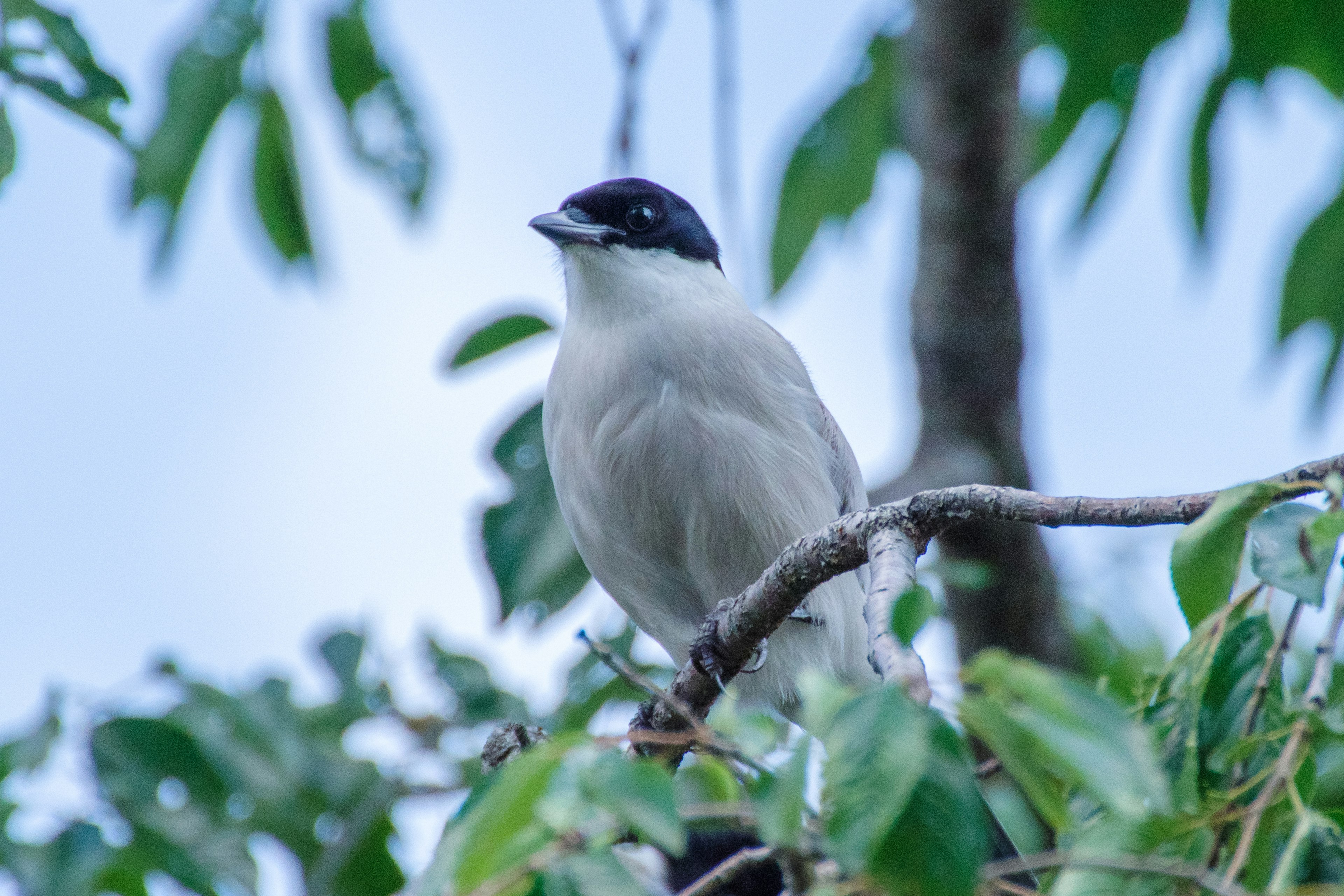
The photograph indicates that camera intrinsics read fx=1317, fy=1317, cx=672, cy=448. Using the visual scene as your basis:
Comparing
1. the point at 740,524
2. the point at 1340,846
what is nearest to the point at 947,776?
the point at 1340,846

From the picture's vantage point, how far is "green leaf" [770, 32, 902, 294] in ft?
15.0

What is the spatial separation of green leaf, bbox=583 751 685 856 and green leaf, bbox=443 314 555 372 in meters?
2.09

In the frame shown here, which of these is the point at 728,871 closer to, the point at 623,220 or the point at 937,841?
the point at 937,841

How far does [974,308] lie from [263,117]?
7.78 feet

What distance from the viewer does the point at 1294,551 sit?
139 centimetres

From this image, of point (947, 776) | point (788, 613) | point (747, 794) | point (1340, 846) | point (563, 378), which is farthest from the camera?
point (563, 378)

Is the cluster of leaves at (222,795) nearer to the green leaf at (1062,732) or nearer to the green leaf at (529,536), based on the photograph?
the green leaf at (529,536)

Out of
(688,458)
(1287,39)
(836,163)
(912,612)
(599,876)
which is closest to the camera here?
(599,876)

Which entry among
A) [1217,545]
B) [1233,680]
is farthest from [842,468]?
[1217,545]

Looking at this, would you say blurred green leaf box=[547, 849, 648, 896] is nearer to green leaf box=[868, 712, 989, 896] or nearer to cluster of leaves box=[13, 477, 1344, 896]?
cluster of leaves box=[13, 477, 1344, 896]

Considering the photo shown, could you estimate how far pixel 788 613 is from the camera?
92.4 inches

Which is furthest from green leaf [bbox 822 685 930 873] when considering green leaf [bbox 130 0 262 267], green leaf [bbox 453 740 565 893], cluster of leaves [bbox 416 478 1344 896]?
green leaf [bbox 130 0 262 267]

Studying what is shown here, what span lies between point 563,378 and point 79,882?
168cm

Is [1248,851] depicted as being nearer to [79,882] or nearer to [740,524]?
[740,524]
